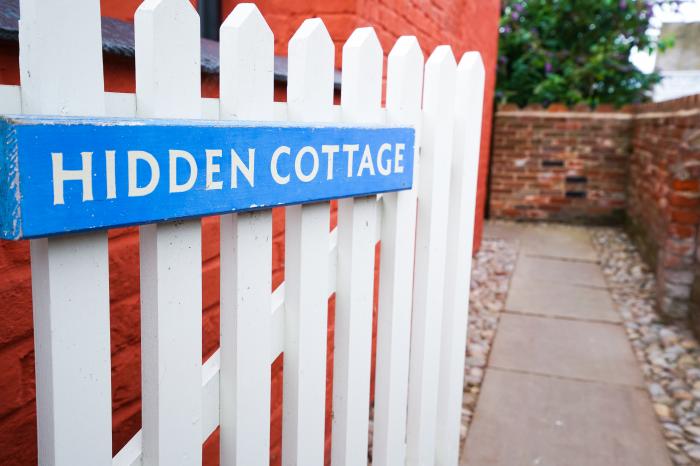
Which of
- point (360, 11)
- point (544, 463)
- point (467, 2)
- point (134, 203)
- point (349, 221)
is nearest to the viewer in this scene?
point (134, 203)

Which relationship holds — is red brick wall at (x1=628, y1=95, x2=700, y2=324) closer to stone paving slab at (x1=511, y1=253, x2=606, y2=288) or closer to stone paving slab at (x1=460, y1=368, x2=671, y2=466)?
stone paving slab at (x1=511, y1=253, x2=606, y2=288)

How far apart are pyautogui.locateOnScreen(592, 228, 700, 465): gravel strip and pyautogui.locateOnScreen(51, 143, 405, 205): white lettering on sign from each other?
2006 millimetres

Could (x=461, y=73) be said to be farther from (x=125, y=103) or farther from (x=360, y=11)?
(x=125, y=103)

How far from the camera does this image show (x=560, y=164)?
7402mm

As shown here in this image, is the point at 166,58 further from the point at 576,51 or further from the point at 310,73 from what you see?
the point at 576,51

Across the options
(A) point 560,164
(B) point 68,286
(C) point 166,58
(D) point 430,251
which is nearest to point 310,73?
(C) point 166,58

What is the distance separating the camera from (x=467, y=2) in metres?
3.82

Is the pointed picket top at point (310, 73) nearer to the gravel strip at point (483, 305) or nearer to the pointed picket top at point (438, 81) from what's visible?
the pointed picket top at point (438, 81)

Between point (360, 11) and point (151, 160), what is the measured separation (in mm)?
1479

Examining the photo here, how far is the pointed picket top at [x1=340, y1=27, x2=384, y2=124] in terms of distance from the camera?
1.20 metres

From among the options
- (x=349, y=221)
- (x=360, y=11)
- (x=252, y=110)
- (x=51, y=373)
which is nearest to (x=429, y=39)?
(x=360, y=11)

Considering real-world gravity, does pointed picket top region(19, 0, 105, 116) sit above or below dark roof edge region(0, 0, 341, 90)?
below

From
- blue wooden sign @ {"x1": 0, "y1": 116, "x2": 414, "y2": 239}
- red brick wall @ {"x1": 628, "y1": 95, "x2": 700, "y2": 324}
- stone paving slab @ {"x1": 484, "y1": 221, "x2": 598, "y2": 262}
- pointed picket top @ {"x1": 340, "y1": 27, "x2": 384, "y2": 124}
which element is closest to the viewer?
blue wooden sign @ {"x1": 0, "y1": 116, "x2": 414, "y2": 239}

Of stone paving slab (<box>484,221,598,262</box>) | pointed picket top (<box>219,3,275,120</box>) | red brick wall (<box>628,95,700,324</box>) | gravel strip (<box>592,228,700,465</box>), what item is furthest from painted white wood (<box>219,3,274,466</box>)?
stone paving slab (<box>484,221,598,262</box>)
